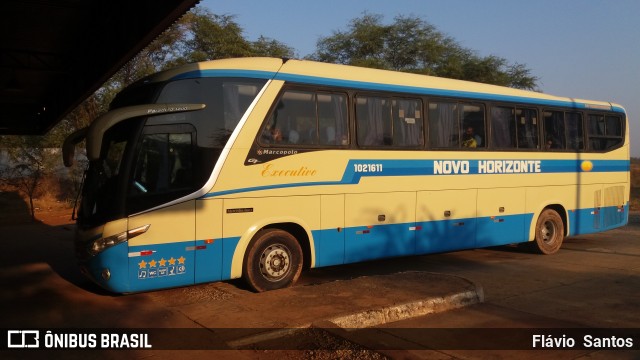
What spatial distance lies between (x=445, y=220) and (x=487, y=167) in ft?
4.95

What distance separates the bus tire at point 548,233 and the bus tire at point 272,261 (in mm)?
6341

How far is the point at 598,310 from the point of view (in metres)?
7.11

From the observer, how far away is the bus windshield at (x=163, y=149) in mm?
6602

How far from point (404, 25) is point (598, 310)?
26691 millimetres

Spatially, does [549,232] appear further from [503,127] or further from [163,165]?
[163,165]

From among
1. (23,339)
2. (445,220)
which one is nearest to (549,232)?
(445,220)

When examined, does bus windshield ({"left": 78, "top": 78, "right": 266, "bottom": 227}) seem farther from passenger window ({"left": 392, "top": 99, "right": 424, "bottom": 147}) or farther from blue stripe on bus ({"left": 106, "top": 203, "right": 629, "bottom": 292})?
passenger window ({"left": 392, "top": 99, "right": 424, "bottom": 147})

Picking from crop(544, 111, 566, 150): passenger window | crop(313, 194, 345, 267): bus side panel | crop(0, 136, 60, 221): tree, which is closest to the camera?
crop(313, 194, 345, 267): bus side panel

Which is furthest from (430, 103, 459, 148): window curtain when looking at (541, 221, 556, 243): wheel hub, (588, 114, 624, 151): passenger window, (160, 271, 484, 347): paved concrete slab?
(588, 114, 624, 151): passenger window

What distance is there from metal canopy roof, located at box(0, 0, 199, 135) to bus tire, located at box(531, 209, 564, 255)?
8686 mm

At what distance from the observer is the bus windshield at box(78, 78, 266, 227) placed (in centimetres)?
660

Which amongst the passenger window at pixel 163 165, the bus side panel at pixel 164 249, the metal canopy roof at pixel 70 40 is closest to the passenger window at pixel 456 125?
the passenger window at pixel 163 165

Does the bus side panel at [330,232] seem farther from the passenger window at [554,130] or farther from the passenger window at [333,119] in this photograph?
the passenger window at [554,130]

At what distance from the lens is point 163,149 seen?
6.80m
